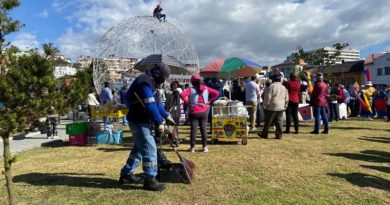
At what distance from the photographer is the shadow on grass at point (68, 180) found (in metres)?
5.94

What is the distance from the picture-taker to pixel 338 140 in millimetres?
10367

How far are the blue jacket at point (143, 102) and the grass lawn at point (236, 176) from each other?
109 cm

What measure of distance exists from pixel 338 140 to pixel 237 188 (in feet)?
18.9

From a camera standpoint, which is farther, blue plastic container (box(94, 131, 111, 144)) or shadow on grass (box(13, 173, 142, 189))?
blue plastic container (box(94, 131, 111, 144))

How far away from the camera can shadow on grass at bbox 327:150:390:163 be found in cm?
789

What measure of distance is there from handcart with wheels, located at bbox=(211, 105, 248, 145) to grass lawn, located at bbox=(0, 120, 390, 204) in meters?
0.31

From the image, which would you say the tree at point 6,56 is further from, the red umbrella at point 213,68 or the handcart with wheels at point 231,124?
the red umbrella at point 213,68

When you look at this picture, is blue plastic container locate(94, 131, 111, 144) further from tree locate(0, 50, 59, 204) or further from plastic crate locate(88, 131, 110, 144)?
tree locate(0, 50, 59, 204)

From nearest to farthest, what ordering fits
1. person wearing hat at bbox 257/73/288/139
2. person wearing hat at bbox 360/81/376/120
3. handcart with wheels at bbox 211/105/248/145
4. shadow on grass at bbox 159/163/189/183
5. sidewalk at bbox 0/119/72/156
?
shadow on grass at bbox 159/163/189/183 < handcart with wheels at bbox 211/105/248/145 < sidewalk at bbox 0/119/72/156 < person wearing hat at bbox 257/73/288/139 < person wearing hat at bbox 360/81/376/120

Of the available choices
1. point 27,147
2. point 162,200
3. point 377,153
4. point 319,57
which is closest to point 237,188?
point 162,200

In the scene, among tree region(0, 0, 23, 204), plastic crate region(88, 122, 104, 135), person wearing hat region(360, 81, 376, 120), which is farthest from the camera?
person wearing hat region(360, 81, 376, 120)

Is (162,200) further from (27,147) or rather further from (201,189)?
(27,147)

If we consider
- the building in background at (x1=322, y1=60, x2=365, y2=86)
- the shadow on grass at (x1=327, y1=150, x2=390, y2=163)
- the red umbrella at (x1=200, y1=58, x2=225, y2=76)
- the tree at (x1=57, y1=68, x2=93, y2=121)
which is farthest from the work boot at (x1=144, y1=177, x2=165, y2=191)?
the building in background at (x1=322, y1=60, x2=365, y2=86)

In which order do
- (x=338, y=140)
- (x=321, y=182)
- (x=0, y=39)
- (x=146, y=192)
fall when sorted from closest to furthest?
(x=0, y=39) → (x=146, y=192) → (x=321, y=182) → (x=338, y=140)
